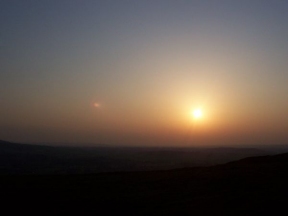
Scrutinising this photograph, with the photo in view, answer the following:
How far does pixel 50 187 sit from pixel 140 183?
454 centimetres

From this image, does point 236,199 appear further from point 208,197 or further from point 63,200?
point 63,200

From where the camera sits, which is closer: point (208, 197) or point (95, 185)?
point (208, 197)

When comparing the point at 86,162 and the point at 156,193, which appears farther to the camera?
the point at 86,162

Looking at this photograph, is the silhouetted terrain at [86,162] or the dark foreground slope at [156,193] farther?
the silhouetted terrain at [86,162]

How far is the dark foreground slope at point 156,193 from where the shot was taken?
15016mm

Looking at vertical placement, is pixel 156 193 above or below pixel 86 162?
below

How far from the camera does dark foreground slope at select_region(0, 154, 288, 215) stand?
15.0 m

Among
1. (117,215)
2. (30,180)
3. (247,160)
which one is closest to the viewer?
(117,215)

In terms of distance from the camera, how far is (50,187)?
19.6m

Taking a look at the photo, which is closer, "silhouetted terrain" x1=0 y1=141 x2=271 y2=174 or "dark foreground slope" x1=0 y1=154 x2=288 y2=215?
"dark foreground slope" x1=0 y1=154 x2=288 y2=215

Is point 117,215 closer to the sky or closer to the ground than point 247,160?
closer to the ground

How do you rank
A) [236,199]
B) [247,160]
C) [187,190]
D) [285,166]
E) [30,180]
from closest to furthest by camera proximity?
[236,199] < [187,190] < [30,180] < [285,166] < [247,160]

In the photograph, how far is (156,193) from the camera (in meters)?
18.0

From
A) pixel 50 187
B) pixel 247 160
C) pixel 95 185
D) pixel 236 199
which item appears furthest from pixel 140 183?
pixel 247 160
